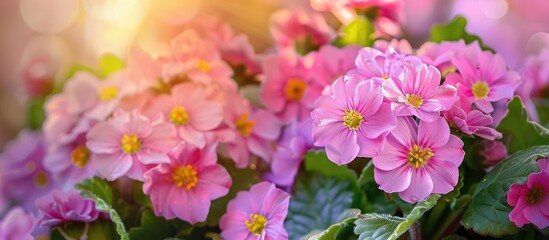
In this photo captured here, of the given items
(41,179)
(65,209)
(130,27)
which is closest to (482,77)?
(65,209)

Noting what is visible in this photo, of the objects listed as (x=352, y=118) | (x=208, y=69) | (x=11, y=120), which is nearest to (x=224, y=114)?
(x=208, y=69)

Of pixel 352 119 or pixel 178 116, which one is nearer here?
pixel 352 119

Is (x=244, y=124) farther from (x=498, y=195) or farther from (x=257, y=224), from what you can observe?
(x=498, y=195)

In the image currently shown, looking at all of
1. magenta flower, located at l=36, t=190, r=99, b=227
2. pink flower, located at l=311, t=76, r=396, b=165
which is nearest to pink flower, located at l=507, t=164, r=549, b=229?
pink flower, located at l=311, t=76, r=396, b=165

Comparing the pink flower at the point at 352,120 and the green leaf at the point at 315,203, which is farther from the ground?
the pink flower at the point at 352,120

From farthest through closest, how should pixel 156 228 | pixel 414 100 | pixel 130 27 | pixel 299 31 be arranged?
1. pixel 130 27
2. pixel 299 31
3. pixel 156 228
4. pixel 414 100

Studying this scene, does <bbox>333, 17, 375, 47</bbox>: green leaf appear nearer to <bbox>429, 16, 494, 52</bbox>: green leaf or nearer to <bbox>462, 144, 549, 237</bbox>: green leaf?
<bbox>429, 16, 494, 52</bbox>: green leaf

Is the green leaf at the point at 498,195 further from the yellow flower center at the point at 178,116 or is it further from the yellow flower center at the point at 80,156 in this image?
the yellow flower center at the point at 80,156

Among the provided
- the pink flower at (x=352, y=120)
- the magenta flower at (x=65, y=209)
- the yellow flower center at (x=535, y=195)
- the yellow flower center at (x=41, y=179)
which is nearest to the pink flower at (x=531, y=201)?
the yellow flower center at (x=535, y=195)
